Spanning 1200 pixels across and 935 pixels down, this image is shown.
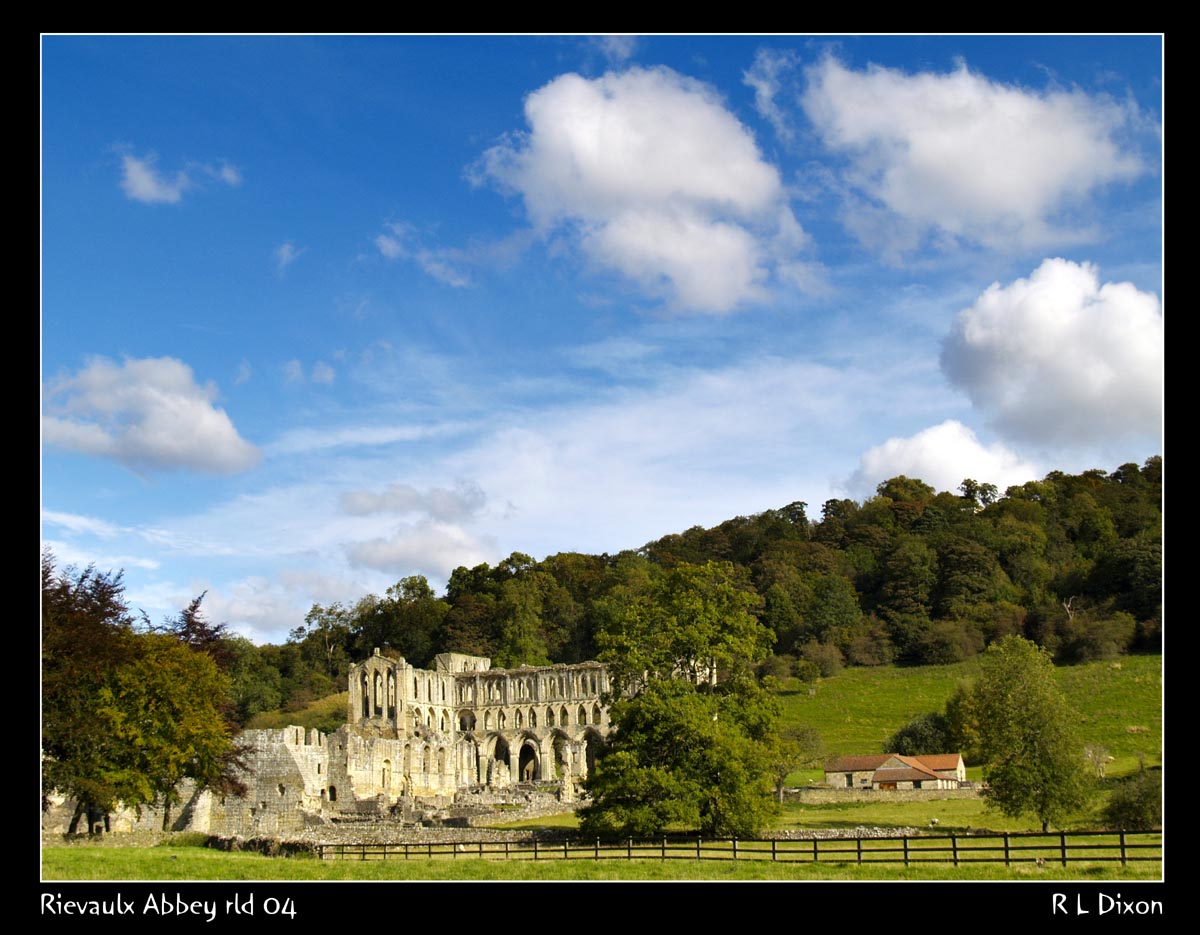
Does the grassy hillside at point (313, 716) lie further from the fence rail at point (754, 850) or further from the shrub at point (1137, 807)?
the shrub at point (1137, 807)

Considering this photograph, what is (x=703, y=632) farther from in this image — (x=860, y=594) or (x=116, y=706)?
(x=860, y=594)

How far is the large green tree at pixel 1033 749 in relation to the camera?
123 ft

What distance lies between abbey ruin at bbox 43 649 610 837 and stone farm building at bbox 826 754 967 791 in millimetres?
13738

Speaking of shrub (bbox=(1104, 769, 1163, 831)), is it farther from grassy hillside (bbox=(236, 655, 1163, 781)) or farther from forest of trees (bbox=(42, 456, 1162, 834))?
grassy hillside (bbox=(236, 655, 1163, 781))

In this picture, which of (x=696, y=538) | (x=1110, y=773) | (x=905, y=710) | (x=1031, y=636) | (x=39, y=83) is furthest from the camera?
(x=696, y=538)

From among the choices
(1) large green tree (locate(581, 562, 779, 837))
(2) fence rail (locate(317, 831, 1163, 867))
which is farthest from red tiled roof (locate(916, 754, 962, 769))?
(2) fence rail (locate(317, 831, 1163, 867))

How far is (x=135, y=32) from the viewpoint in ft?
61.3

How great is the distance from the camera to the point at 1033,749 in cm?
3812

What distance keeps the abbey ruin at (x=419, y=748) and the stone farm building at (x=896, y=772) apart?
1374 centimetres

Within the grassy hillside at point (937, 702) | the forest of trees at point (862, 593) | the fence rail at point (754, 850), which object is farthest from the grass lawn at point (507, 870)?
the forest of trees at point (862, 593)
